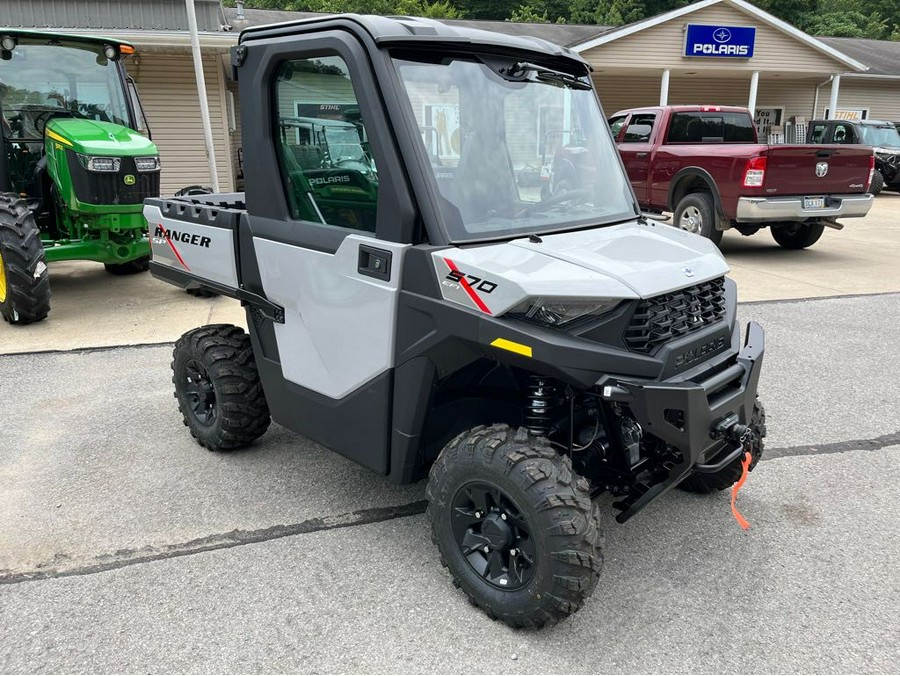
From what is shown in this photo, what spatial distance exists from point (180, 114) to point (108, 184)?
8.46 m

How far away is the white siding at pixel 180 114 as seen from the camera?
14.3 metres

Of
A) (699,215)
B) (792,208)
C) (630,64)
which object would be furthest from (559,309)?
(630,64)

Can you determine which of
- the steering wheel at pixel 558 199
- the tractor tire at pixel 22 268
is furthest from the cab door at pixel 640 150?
the steering wheel at pixel 558 199

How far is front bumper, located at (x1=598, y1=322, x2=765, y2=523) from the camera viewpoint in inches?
97.2

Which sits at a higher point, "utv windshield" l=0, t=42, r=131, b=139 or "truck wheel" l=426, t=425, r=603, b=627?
"utv windshield" l=0, t=42, r=131, b=139

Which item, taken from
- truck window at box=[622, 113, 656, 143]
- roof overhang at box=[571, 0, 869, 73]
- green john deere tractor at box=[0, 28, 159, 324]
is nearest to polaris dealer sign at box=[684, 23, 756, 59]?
roof overhang at box=[571, 0, 869, 73]

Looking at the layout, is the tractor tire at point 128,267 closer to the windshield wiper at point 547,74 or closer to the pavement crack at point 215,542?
the pavement crack at point 215,542

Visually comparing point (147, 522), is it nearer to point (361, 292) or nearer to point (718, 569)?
point (361, 292)

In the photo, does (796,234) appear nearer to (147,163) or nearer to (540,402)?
(147,163)

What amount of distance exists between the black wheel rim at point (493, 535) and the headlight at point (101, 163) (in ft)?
19.2

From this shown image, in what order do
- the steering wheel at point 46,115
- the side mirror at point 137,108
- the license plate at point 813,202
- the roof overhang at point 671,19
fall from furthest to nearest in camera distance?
the roof overhang at point 671,19
the license plate at point 813,202
the side mirror at point 137,108
the steering wheel at point 46,115

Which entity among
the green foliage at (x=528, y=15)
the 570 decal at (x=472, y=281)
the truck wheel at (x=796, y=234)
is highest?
the green foliage at (x=528, y=15)

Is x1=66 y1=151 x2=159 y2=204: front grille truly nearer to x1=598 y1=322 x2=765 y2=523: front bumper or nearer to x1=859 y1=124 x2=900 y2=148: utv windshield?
x1=598 y1=322 x2=765 y2=523: front bumper

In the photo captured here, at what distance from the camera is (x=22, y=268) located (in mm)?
6406
